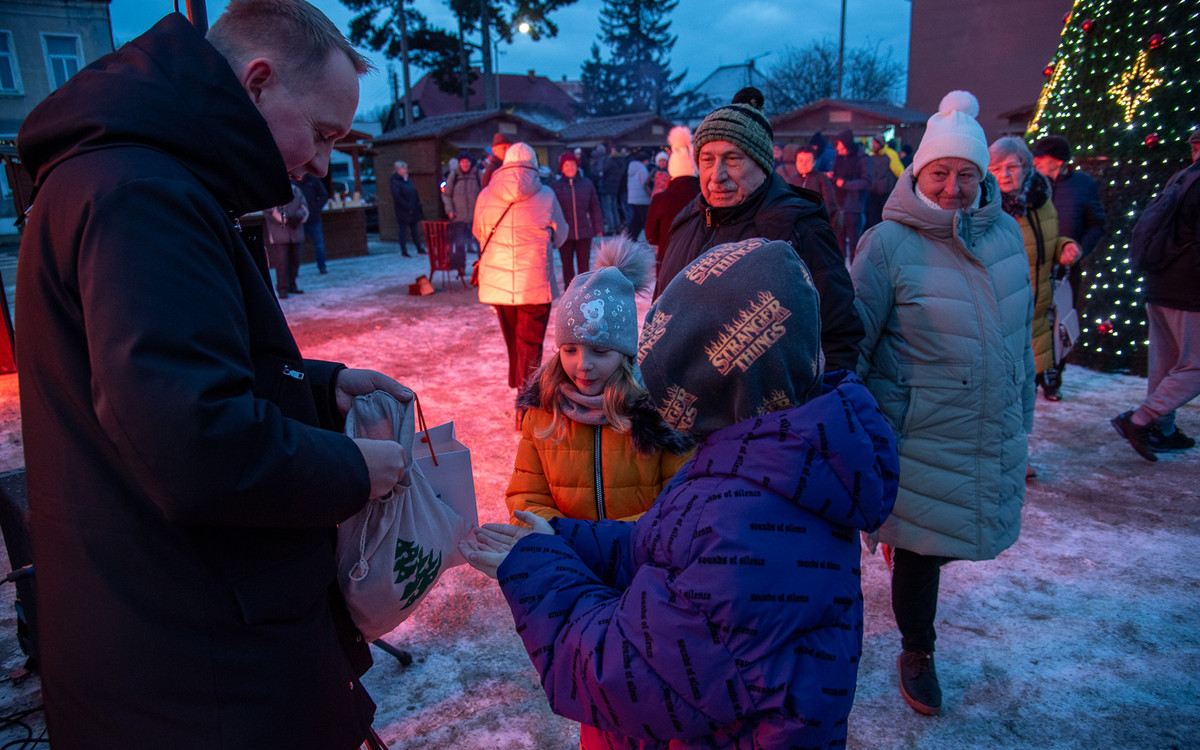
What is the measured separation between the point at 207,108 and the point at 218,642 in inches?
32.7

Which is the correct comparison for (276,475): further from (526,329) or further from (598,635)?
(526,329)

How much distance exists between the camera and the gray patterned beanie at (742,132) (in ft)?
9.52

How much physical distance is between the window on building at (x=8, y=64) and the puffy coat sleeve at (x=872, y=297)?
8109mm

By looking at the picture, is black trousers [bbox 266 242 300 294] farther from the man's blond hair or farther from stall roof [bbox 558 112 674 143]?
stall roof [bbox 558 112 674 143]

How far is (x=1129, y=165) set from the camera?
20.5 feet

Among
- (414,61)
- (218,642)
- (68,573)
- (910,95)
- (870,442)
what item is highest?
(414,61)

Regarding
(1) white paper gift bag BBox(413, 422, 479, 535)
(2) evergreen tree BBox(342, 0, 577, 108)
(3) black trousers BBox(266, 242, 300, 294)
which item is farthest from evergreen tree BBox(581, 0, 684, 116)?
(1) white paper gift bag BBox(413, 422, 479, 535)

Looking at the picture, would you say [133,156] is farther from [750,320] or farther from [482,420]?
[482,420]

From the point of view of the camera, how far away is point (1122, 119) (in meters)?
6.27

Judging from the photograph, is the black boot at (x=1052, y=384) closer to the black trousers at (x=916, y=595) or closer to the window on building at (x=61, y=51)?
the black trousers at (x=916, y=595)

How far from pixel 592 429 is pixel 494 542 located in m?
0.97

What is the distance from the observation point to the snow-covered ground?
2.56m

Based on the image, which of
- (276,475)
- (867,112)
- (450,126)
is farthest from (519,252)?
(867,112)

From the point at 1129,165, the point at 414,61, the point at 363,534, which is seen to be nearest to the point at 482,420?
the point at 363,534
